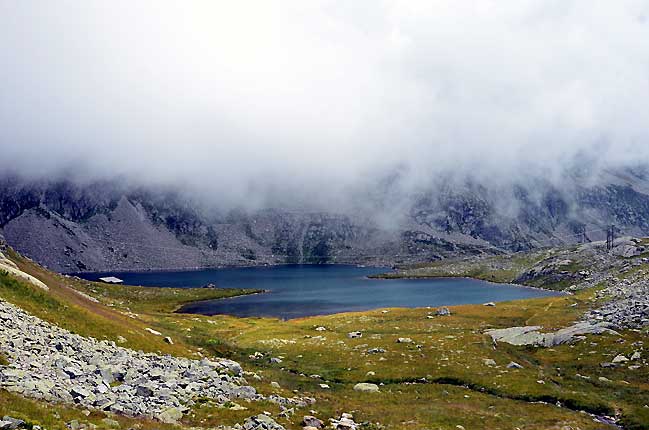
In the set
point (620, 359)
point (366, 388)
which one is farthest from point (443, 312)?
point (366, 388)

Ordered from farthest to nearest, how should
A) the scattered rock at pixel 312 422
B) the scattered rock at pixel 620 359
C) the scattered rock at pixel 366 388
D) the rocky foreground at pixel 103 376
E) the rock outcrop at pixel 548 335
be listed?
the rock outcrop at pixel 548 335 < the scattered rock at pixel 620 359 < the scattered rock at pixel 366 388 < the scattered rock at pixel 312 422 < the rocky foreground at pixel 103 376

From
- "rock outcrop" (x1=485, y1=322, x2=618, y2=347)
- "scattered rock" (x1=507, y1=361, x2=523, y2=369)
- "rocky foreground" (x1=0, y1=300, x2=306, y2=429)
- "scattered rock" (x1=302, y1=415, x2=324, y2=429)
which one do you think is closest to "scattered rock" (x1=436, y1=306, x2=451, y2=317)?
"rock outcrop" (x1=485, y1=322, x2=618, y2=347)

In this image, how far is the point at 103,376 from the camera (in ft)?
104

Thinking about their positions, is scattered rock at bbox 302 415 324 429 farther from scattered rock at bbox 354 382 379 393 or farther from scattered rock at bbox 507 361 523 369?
scattered rock at bbox 507 361 523 369

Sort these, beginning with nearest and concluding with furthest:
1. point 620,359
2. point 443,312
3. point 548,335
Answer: point 620,359 → point 548,335 → point 443,312

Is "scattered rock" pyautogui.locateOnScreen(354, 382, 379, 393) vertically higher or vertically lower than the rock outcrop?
higher

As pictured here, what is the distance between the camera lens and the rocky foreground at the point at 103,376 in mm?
26109

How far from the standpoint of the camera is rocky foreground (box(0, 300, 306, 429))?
85.7 feet

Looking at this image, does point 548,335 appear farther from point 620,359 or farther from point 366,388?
point 366,388

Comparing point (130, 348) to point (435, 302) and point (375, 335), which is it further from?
point (435, 302)

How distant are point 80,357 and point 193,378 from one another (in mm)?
8068

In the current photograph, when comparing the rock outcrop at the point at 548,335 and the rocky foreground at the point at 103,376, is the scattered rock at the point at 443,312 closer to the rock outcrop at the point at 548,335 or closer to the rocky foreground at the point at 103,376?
the rock outcrop at the point at 548,335

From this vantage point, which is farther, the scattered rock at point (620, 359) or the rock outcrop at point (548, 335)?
the rock outcrop at point (548, 335)

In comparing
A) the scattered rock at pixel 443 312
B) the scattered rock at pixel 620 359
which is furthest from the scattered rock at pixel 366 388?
the scattered rock at pixel 443 312
